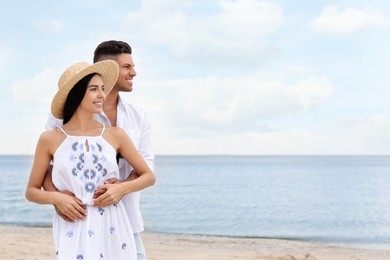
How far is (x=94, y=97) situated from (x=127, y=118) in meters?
0.35

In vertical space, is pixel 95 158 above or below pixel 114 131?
below

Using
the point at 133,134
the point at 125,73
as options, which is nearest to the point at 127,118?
the point at 133,134

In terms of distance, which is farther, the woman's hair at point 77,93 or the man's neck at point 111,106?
the man's neck at point 111,106

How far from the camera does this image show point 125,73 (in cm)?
292

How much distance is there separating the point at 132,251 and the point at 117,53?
3.23 ft

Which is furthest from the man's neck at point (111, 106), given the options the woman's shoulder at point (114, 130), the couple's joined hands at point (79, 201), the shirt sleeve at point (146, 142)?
the couple's joined hands at point (79, 201)

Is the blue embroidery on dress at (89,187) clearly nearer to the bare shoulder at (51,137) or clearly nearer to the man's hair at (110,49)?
the bare shoulder at (51,137)

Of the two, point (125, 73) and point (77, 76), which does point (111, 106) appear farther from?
point (77, 76)

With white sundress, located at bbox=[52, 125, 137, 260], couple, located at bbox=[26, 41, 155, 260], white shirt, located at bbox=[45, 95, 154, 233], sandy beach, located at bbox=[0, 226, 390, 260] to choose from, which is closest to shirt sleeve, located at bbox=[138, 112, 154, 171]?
white shirt, located at bbox=[45, 95, 154, 233]

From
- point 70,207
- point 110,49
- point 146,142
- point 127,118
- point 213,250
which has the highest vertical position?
point 110,49

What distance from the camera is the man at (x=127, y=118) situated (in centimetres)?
283

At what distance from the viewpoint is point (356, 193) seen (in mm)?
37344

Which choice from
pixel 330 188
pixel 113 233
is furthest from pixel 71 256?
pixel 330 188

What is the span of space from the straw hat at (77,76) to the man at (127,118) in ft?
0.46
